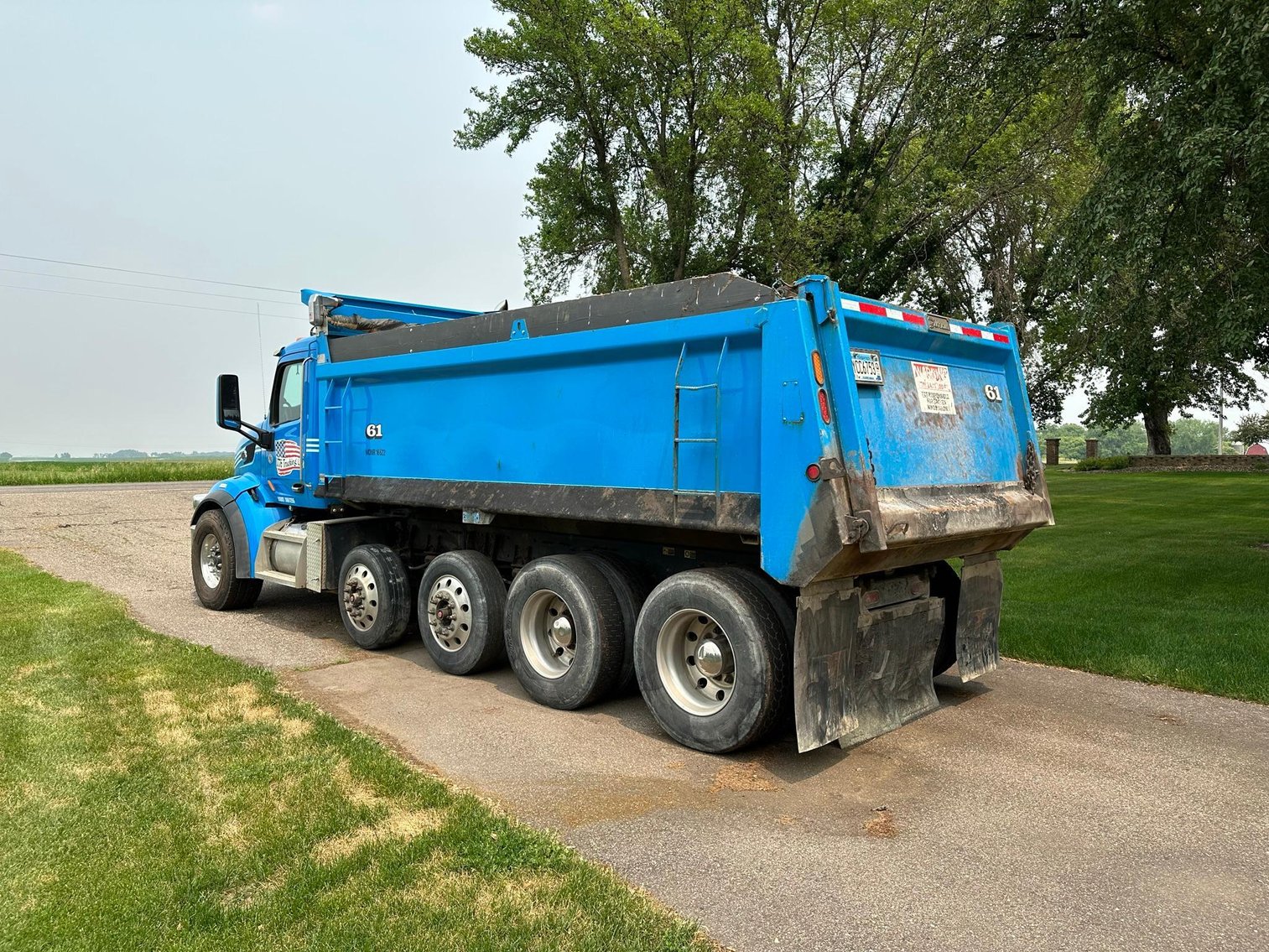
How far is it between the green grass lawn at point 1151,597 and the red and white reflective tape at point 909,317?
283 cm

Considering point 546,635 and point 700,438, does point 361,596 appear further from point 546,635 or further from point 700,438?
point 700,438

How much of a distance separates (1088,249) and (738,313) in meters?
6.93

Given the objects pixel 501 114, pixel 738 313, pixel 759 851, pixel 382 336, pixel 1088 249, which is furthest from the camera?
pixel 501 114

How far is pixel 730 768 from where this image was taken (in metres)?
4.87

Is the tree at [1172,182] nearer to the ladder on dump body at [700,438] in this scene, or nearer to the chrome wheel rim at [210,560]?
the ladder on dump body at [700,438]

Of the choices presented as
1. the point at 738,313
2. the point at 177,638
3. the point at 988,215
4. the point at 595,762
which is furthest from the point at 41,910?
the point at 988,215

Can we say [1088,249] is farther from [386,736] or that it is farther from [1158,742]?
[386,736]

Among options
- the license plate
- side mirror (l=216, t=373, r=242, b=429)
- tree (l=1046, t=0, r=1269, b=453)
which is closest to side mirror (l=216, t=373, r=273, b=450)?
side mirror (l=216, t=373, r=242, b=429)

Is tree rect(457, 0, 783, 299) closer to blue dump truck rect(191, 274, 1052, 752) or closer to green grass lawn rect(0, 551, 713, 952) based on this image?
blue dump truck rect(191, 274, 1052, 752)

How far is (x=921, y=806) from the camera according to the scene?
4344 mm

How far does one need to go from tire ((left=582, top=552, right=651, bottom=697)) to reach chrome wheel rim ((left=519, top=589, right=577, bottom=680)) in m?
0.37

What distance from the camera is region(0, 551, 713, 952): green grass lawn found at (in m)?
3.12

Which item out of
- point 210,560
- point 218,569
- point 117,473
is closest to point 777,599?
point 218,569

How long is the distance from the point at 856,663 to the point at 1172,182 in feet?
22.8
